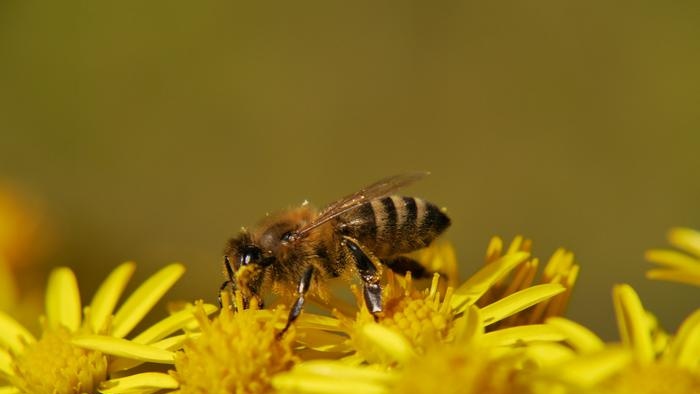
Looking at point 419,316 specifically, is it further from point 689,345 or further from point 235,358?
point 689,345

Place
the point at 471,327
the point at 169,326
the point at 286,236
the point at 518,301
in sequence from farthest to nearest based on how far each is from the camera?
the point at 286,236
the point at 169,326
the point at 518,301
the point at 471,327

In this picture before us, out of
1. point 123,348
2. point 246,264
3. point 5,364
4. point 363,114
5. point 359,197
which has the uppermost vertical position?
point 363,114

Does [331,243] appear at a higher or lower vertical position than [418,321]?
higher

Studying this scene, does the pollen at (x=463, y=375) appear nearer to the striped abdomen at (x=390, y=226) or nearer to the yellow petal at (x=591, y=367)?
the yellow petal at (x=591, y=367)

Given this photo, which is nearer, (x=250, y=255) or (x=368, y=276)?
(x=368, y=276)

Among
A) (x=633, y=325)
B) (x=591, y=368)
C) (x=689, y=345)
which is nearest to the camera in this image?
(x=591, y=368)

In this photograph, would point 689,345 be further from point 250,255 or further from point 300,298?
point 250,255

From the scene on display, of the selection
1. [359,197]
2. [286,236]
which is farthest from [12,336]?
[359,197]
